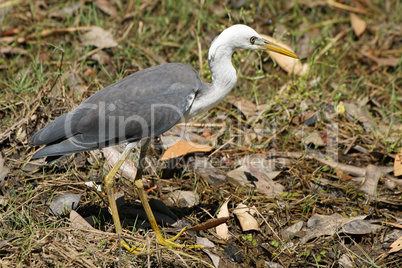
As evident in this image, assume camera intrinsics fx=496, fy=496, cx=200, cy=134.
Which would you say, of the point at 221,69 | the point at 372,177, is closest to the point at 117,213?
the point at 221,69

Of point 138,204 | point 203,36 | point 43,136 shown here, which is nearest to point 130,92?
point 43,136

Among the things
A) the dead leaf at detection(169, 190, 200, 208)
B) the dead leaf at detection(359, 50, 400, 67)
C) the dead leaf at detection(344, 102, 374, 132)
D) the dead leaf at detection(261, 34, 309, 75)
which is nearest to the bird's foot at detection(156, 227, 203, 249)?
the dead leaf at detection(169, 190, 200, 208)

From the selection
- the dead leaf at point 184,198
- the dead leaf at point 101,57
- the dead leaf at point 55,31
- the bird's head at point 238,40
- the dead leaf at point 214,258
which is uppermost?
the bird's head at point 238,40

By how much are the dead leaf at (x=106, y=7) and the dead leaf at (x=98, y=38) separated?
471mm

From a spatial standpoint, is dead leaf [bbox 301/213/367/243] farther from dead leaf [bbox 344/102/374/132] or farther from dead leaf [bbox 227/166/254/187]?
dead leaf [bbox 344/102/374/132]

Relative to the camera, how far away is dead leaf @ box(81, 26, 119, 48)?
240 inches

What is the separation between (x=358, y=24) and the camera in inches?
273

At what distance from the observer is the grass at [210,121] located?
4.00m

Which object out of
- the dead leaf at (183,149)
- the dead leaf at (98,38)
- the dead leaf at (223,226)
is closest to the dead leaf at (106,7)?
the dead leaf at (98,38)

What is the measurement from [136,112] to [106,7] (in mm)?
3150

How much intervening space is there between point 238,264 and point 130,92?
166 cm

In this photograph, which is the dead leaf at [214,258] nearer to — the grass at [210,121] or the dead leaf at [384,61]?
the grass at [210,121]

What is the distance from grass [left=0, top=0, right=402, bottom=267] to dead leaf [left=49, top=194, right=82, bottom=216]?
76mm

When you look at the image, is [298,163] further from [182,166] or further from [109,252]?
[109,252]
